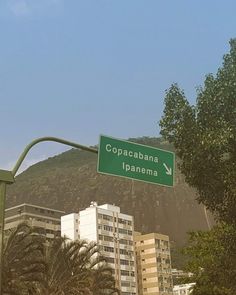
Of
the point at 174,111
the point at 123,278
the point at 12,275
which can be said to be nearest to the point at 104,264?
the point at 12,275

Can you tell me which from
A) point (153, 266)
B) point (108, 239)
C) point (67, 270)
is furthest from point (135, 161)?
point (153, 266)

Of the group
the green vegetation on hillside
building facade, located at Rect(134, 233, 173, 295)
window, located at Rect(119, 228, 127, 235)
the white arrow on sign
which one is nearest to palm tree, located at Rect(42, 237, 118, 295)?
the green vegetation on hillside

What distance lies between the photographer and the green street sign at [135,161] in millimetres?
12719

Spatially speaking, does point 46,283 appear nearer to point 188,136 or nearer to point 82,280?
point 82,280

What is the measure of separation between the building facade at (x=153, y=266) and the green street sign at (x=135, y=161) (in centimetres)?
11073

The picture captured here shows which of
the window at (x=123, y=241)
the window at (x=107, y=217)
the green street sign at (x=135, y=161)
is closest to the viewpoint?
the green street sign at (x=135, y=161)

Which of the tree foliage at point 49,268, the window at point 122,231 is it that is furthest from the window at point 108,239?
the tree foliage at point 49,268

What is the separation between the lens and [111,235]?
394ft

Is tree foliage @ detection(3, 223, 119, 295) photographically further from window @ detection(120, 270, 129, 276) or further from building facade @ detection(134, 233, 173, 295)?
building facade @ detection(134, 233, 173, 295)

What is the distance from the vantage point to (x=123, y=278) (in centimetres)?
11669

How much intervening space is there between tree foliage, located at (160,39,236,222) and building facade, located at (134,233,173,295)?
107 m

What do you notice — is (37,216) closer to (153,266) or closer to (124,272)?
(124,272)

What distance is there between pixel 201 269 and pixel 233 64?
55.6ft

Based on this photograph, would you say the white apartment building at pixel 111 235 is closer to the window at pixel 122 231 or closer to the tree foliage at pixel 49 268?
the window at pixel 122 231
